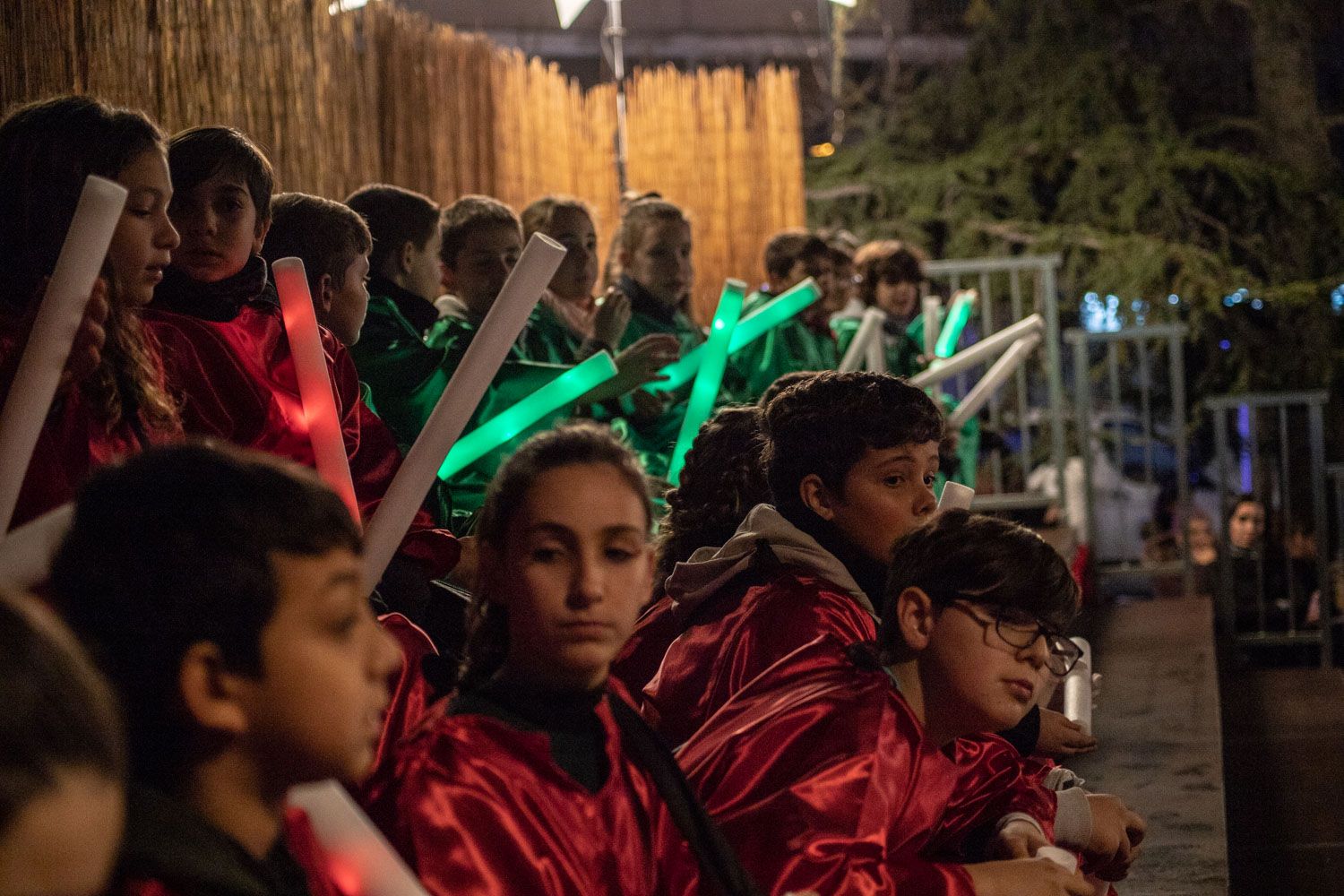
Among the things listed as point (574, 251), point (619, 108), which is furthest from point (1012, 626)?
point (619, 108)

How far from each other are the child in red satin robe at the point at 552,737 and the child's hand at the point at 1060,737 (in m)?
1.24

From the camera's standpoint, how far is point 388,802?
2.03m

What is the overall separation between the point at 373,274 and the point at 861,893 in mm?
2354

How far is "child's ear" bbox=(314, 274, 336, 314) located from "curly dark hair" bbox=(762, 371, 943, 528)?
3.13 ft

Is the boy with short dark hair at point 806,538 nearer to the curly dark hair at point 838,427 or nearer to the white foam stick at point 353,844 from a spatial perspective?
the curly dark hair at point 838,427

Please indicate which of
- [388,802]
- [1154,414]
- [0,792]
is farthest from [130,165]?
[1154,414]

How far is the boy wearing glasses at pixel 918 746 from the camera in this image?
2.30m

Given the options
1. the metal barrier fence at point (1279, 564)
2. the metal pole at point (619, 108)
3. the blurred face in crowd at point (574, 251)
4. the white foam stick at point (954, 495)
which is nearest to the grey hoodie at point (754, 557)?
the white foam stick at point (954, 495)

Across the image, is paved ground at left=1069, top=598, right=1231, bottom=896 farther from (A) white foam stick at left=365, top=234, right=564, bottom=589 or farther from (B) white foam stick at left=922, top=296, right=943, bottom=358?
(A) white foam stick at left=365, top=234, right=564, bottom=589

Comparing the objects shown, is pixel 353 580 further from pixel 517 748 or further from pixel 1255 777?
→ pixel 1255 777

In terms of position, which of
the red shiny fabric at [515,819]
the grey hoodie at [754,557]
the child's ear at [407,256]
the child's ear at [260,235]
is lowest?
the red shiny fabric at [515,819]

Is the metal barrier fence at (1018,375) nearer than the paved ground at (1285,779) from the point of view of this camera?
Result: No

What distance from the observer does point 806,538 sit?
297 centimetres

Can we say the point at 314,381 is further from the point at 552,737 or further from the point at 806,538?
the point at 806,538
